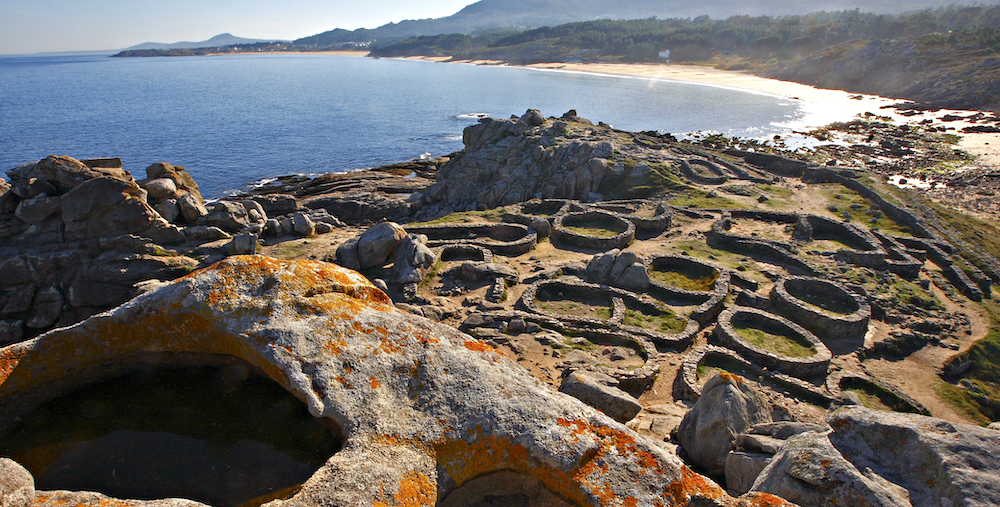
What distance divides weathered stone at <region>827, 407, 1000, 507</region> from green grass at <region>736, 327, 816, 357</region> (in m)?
11.6

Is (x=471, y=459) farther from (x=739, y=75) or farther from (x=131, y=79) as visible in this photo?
(x=131, y=79)

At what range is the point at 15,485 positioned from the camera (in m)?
3.79

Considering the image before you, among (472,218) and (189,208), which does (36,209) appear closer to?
(189,208)

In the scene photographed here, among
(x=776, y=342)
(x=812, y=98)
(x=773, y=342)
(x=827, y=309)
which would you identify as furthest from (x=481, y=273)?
(x=812, y=98)

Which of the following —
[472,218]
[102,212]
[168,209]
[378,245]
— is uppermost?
[102,212]

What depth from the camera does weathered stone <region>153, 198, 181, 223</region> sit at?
74.9ft

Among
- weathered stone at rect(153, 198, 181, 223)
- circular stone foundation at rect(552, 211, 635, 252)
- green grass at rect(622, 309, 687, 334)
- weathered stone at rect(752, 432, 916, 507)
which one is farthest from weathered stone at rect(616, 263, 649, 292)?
weathered stone at rect(153, 198, 181, 223)

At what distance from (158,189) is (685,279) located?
921 inches

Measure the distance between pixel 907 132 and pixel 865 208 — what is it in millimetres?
37670

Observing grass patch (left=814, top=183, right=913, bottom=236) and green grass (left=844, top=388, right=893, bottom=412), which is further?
grass patch (left=814, top=183, right=913, bottom=236)

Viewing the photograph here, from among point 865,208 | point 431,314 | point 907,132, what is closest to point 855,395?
point 431,314

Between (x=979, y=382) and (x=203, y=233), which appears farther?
(x=203, y=233)

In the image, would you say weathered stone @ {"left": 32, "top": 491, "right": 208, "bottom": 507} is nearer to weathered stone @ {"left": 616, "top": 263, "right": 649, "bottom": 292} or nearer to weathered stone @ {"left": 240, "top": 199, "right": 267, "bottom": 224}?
weathered stone @ {"left": 616, "top": 263, "right": 649, "bottom": 292}

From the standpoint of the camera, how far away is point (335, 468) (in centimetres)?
437
